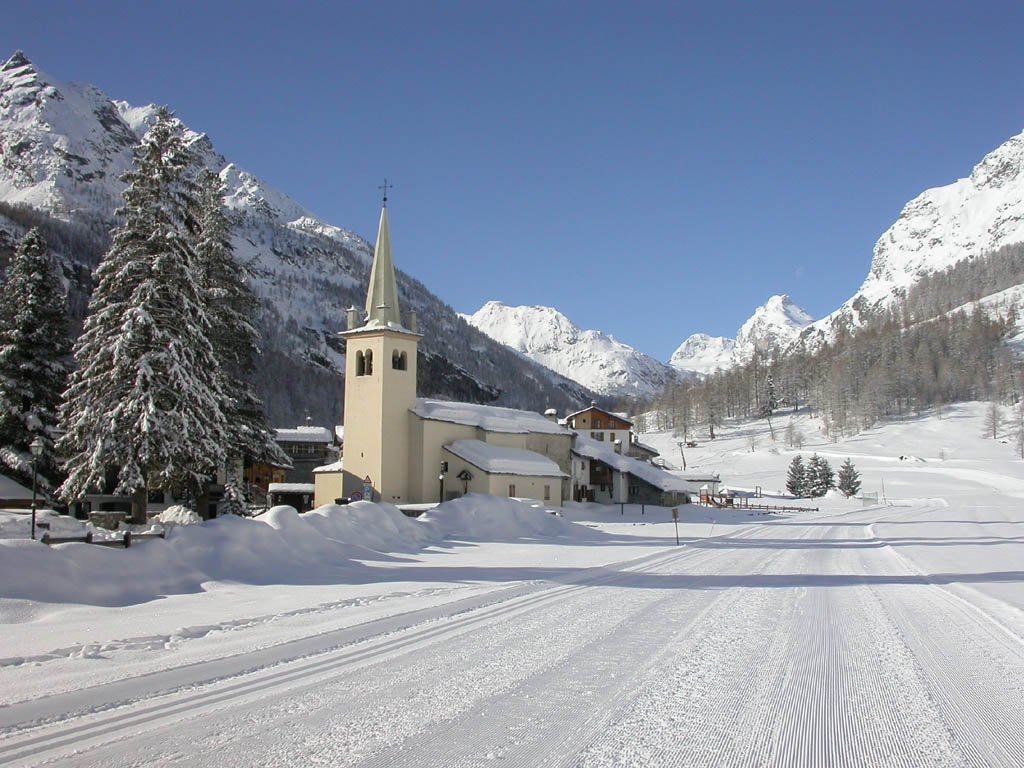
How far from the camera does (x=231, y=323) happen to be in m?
31.8

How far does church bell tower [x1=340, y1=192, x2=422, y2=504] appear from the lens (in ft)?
154

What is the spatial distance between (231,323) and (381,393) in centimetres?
1638

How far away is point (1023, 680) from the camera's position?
27.3 feet

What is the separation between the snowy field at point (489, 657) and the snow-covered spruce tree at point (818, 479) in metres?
67.9

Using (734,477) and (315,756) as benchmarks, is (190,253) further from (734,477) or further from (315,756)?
(734,477)

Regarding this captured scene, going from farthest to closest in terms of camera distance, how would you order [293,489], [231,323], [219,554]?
[293,489]
[231,323]
[219,554]

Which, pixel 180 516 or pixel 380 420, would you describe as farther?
pixel 380 420

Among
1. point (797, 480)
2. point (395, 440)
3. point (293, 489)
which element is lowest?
point (293, 489)

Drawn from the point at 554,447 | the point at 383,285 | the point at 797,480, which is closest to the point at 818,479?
the point at 797,480

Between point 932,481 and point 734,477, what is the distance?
24.1 m

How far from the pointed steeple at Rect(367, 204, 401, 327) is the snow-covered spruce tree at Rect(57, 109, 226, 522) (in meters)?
21.0

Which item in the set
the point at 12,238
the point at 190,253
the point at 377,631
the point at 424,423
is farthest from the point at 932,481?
the point at 12,238

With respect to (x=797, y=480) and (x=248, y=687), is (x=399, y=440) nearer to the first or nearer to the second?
(x=248, y=687)

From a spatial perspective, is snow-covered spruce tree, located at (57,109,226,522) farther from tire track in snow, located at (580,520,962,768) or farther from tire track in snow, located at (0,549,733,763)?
tire track in snow, located at (580,520,962,768)
